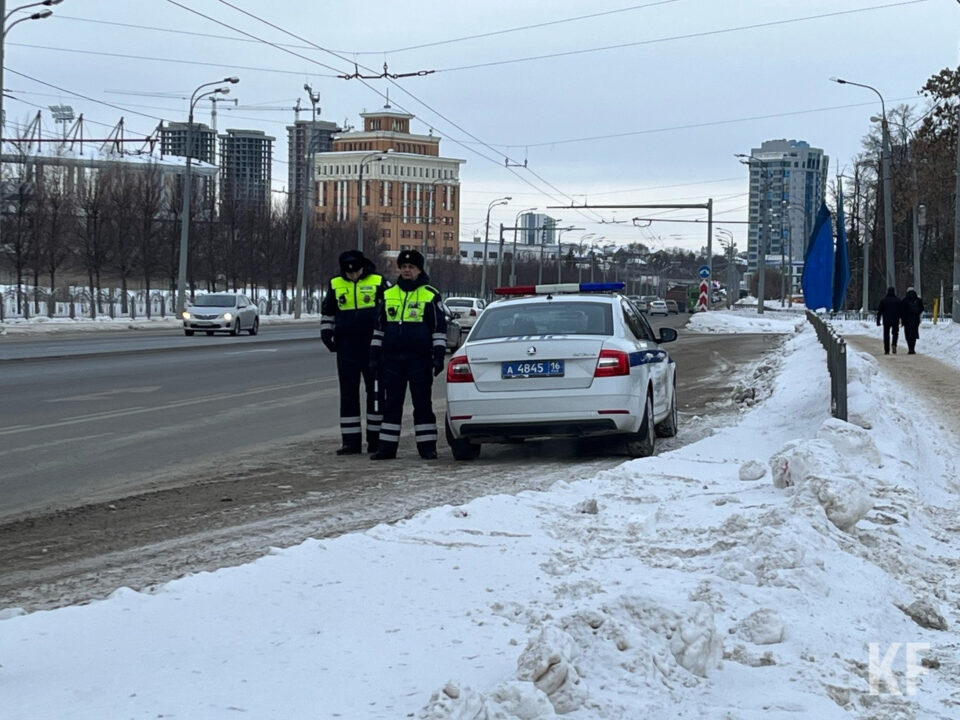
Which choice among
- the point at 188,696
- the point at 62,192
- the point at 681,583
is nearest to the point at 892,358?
the point at 681,583

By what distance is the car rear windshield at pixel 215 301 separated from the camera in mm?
44991

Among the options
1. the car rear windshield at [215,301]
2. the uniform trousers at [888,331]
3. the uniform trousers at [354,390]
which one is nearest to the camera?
the uniform trousers at [354,390]

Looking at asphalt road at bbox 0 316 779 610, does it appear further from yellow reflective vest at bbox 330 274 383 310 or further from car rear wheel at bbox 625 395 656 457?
yellow reflective vest at bbox 330 274 383 310

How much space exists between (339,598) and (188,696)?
1423 millimetres

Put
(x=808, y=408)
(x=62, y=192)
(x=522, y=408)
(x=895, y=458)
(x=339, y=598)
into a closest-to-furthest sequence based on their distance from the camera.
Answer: (x=339, y=598), (x=895, y=458), (x=522, y=408), (x=808, y=408), (x=62, y=192)

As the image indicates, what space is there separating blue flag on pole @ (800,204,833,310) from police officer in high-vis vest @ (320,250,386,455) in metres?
19.1

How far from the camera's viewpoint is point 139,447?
1229cm

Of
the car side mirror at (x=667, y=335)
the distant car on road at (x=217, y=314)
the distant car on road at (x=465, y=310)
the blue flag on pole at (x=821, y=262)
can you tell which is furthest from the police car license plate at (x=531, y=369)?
the distant car on road at (x=217, y=314)

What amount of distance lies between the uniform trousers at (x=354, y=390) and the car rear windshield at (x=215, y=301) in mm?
33898

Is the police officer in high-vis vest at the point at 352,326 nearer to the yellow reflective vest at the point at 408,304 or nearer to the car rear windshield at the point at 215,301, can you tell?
the yellow reflective vest at the point at 408,304

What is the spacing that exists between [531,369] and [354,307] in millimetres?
1757

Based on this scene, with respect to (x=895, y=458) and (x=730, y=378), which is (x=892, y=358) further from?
(x=895, y=458)

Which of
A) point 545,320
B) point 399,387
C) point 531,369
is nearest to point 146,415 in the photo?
point 399,387

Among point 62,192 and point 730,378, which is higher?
point 62,192
